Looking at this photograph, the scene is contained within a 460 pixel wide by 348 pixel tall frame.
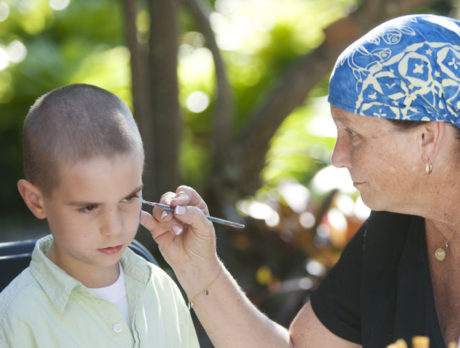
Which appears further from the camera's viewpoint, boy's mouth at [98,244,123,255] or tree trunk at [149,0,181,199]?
tree trunk at [149,0,181,199]

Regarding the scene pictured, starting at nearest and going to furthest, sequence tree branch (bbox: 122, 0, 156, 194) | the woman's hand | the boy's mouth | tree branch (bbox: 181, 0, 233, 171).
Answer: the boy's mouth → the woman's hand → tree branch (bbox: 122, 0, 156, 194) → tree branch (bbox: 181, 0, 233, 171)

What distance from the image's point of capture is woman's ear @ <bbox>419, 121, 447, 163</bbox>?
185cm

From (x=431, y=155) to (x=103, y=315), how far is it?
0.93 meters

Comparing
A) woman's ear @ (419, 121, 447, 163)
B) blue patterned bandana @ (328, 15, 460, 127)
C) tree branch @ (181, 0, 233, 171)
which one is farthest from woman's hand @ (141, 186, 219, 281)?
tree branch @ (181, 0, 233, 171)

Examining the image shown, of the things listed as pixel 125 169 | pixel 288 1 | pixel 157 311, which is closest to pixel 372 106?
pixel 125 169

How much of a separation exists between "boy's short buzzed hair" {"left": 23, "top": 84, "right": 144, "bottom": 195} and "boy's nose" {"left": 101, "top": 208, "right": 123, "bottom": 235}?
134 mm

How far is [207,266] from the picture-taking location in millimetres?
2074

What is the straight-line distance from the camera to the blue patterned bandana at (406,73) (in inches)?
70.5

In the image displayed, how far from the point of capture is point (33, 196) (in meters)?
1.70

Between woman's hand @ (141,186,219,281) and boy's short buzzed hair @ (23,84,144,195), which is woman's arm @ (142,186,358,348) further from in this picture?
boy's short buzzed hair @ (23,84,144,195)

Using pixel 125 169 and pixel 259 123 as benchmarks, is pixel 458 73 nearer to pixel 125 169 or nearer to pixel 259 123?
pixel 125 169

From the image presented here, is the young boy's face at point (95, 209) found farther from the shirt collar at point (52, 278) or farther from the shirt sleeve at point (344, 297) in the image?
the shirt sleeve at point (344, 297)

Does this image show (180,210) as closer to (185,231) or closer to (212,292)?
(185,231)

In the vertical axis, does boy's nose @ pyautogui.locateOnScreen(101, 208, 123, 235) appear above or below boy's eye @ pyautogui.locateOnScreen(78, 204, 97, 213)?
below
